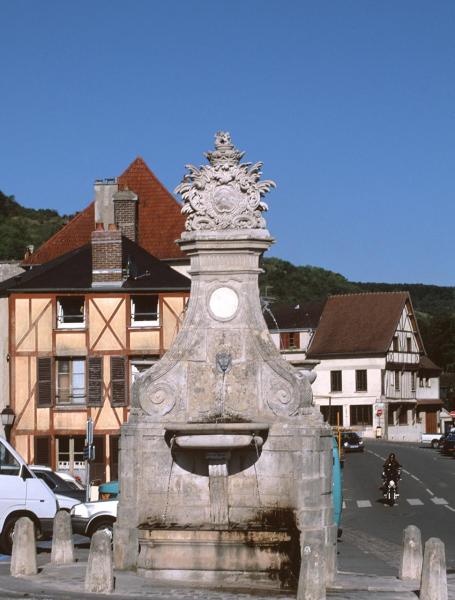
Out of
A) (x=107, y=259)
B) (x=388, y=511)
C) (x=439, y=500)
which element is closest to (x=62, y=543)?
(x=388, y=511)

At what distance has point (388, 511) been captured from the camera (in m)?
35.0

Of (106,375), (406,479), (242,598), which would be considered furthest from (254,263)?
(406,479)

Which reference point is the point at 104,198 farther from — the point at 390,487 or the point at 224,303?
the point at 224,303

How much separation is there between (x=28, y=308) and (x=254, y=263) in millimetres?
25868

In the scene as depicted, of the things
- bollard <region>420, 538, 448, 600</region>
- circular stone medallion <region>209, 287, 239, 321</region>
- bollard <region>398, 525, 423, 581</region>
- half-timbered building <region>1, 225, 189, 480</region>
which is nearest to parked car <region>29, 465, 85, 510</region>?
circular stone medallion <region>209, 287, 239, 321</region>

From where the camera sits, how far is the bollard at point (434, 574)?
1433 centimetres

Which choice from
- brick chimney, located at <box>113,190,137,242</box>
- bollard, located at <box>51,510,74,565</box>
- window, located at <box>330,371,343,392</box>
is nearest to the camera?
bollard, located at <box>51,510,74,565</box>

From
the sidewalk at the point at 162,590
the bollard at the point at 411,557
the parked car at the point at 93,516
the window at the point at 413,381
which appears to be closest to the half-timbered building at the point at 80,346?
the parked car at the point at 93,516

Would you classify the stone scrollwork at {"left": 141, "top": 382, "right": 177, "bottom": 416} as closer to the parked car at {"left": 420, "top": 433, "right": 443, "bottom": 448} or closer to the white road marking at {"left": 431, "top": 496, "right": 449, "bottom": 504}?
the white road marking at {"left": 431, "top": 496, "right": 449, "bottom": 504}

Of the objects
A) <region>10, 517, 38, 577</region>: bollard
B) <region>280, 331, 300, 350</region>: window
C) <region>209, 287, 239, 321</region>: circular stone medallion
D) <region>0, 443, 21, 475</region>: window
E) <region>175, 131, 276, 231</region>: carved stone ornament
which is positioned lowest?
<region>10, 517, 38, 577</region>: bollard

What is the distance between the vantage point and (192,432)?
16.5 meters

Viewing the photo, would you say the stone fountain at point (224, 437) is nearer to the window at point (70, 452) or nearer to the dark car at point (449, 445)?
the window at point (70, 452)

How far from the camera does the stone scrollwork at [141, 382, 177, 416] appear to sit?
56.1ft

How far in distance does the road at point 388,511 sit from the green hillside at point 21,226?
4136 cm
